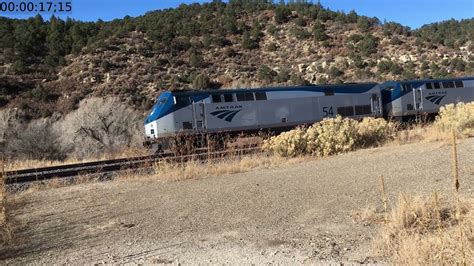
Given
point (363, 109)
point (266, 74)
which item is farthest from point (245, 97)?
point (266, 74)

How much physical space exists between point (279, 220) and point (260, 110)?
17.4m

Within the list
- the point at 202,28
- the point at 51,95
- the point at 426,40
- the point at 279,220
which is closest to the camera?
the point at 279,220

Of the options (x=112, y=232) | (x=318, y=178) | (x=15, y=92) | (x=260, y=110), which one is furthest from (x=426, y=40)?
(x=112, y=232)

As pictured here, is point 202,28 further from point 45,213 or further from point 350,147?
point 45,213

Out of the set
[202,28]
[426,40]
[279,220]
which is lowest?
[279,220]

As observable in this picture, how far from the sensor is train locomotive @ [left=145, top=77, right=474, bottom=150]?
22.0m

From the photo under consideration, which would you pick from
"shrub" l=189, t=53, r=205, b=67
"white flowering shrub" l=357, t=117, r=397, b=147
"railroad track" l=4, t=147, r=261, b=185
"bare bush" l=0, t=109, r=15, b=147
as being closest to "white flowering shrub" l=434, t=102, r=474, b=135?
"white flowering shrub" l=357, t=117, r=397, b=147

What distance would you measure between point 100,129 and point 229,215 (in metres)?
23.4

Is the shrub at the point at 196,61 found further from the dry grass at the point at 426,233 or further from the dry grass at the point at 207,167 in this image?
the dry grass at the point at 426,233

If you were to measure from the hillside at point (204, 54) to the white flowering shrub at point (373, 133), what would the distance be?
2795 cm

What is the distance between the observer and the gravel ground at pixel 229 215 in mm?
5480

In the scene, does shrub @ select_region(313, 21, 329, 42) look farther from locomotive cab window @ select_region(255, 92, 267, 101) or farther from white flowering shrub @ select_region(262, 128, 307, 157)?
white flowering shrub @ select_region(262, 128, 307, 157)

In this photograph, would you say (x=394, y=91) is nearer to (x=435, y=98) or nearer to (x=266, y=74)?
(x=435, y=98)

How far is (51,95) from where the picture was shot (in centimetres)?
4603
